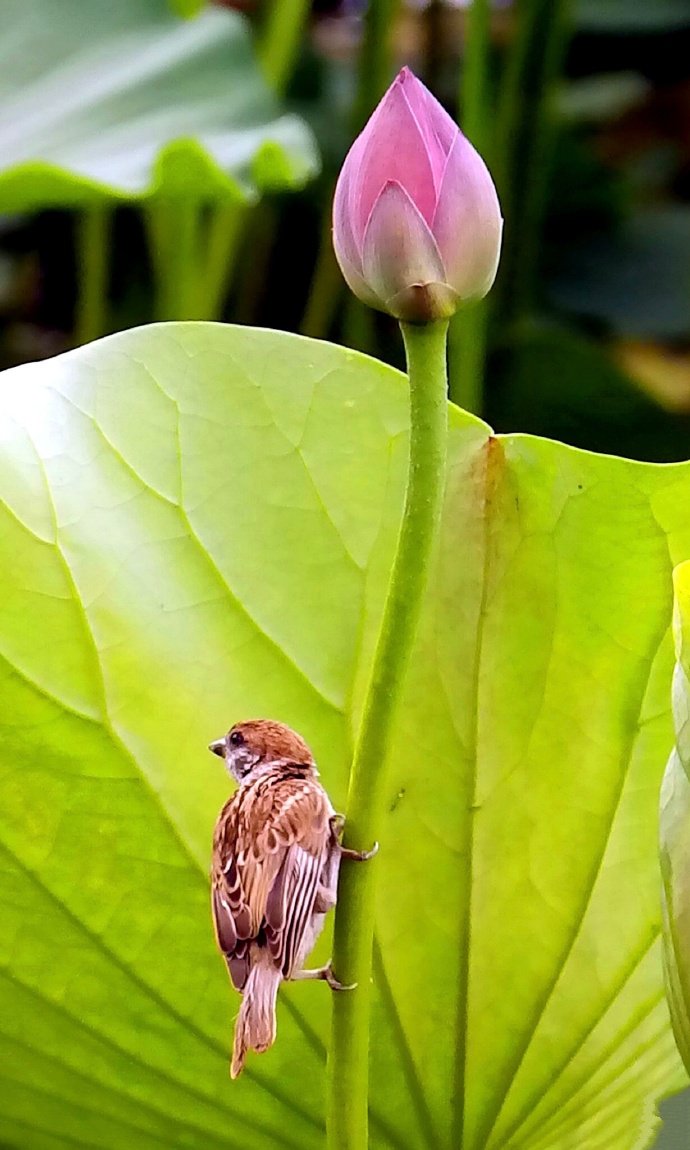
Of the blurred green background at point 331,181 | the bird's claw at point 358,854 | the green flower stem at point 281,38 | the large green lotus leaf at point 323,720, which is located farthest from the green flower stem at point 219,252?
the bird's claw at point 358,854

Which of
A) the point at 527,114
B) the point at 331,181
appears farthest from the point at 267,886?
the point at 331,181

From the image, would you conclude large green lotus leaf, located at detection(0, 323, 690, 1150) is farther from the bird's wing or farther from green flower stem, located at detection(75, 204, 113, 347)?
green flower stem, located at detection(75, 204, 113, 347)

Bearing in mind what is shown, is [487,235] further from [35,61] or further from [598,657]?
[35,61]

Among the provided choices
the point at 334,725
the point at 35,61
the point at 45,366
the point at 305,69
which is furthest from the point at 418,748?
the point at 305,69

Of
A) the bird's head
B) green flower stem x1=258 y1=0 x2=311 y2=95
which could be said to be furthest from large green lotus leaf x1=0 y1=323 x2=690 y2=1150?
green flower stem x1=258 y1=0 x2=311 y2=95

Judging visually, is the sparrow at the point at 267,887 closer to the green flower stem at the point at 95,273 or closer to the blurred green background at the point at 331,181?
the blurred green background at the point at 331,181

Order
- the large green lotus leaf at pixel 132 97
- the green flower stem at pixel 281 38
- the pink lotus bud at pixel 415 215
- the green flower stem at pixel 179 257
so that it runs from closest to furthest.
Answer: the pink lotus bud at pixel 415 215
the large green lotus leaf at pixel 132 97
the green flower stem at pixel 179 257
the green flower stem at pixel 281 38
